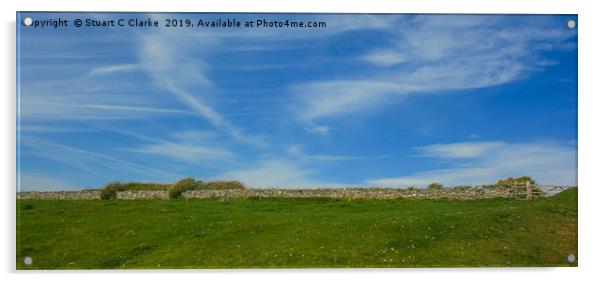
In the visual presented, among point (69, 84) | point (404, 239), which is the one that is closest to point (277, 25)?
point (69, 84)

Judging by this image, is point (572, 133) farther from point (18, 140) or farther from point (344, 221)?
point (18, 140)

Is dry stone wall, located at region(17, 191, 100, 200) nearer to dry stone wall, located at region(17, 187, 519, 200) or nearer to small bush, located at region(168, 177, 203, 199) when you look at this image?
dry stone wall, located at region(17, 187, 519, 200)

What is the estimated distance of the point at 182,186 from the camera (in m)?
19.5

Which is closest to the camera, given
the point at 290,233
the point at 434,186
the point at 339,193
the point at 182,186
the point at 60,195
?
the point at 60,195

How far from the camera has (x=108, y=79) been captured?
59.2 ft

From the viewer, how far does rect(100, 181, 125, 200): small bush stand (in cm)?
1869

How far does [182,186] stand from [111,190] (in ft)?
7.46

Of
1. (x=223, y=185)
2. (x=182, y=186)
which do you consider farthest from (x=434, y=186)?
(x=182, y=186)

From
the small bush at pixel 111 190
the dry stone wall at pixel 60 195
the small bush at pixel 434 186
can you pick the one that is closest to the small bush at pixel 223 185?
the small bush at pixel 111 190

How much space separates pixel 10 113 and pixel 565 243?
17.5 metres

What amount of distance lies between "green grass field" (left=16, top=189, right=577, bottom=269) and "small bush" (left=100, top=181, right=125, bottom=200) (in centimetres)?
38

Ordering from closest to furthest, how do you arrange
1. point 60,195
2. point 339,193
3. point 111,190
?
point 60,195
point 111,190
point 339,193

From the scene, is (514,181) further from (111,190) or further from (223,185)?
(111,190)

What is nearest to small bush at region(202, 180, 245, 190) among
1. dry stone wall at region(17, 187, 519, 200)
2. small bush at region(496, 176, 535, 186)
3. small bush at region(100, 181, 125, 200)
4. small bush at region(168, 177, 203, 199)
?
dry stone wall at region(17, 187, 519, 200)
